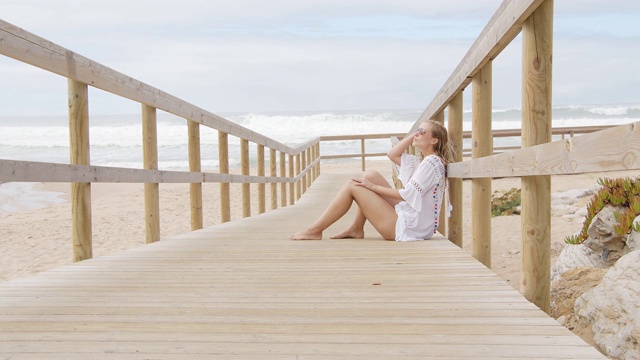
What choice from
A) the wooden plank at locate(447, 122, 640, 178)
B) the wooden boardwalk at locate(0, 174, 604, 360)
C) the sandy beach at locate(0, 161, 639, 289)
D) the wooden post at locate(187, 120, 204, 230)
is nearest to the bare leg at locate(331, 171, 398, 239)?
the wooden boardwalk at locate(0, 174, 604, 360)

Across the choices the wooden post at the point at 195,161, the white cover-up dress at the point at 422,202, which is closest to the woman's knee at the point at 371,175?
the white cover-up dress at the point at 422,202

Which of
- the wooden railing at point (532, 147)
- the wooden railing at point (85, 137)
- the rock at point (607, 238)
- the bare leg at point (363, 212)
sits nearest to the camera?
the wooden railing at point (532, 147)

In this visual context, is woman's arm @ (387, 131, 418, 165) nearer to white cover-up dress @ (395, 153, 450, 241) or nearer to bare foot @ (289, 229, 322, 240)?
white cover-up dress @ (395, 153, 450, 241)

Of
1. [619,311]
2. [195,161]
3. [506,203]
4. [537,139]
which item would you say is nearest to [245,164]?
[195,161]

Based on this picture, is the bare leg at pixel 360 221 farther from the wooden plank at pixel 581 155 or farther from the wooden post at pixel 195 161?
→ the wooden plank at pixel 581 155

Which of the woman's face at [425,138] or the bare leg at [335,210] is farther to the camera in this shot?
the bare leg at [335,210]

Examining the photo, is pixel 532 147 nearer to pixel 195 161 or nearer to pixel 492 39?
pixel 492 39

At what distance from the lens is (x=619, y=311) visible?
3576 mm

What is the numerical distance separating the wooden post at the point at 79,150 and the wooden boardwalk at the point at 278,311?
19 centimetres

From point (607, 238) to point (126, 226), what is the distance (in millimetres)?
9557

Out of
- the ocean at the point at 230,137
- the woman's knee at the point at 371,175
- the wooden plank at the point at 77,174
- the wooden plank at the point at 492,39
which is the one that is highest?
the ocean at the point at 230,137

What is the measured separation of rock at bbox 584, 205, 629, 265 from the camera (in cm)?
526

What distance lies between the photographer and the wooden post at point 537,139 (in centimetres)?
256

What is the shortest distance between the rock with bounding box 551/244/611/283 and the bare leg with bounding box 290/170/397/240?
66.6 inches
